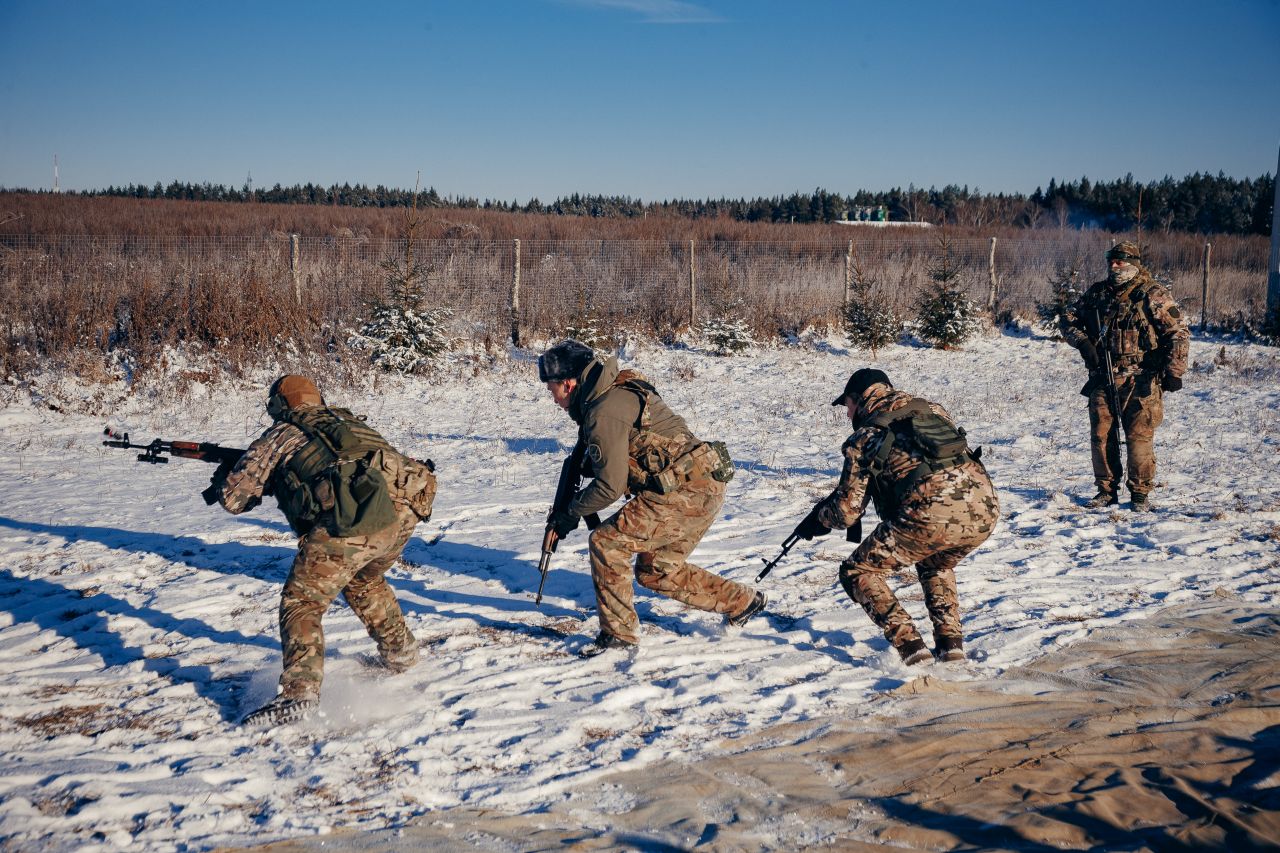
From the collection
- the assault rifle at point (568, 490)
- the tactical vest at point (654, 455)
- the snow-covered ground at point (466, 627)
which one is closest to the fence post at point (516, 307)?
the snow-covered ground at point (466, 627)

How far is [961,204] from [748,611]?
153 ft

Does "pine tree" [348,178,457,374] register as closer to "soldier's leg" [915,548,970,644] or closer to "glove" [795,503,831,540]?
"glove" [795,503,831,540]

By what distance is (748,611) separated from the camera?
519cm

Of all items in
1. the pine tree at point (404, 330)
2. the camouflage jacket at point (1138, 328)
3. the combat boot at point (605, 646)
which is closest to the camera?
the combat boot at point (605, 646)

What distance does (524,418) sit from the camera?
1218cm

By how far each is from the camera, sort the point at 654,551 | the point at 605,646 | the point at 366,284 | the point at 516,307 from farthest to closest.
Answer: the point at 516,307 < the point at 366,284 < the point at 605,646 < the point at 654,551

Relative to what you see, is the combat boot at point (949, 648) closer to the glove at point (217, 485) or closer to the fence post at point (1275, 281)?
the glove at point (217, 485)

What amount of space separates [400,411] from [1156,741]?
33.8 ft

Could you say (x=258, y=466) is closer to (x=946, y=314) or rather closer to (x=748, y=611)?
(x=748, y=611)

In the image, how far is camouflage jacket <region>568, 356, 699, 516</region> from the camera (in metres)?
4.52

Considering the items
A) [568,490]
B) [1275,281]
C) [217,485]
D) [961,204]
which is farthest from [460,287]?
[961,204]

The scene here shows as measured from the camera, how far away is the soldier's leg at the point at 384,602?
14.6 feet

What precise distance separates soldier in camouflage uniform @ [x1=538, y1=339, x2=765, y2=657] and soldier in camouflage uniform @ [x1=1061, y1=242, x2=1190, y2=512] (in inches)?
175

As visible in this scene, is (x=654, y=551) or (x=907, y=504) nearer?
(x=907, y=504)
